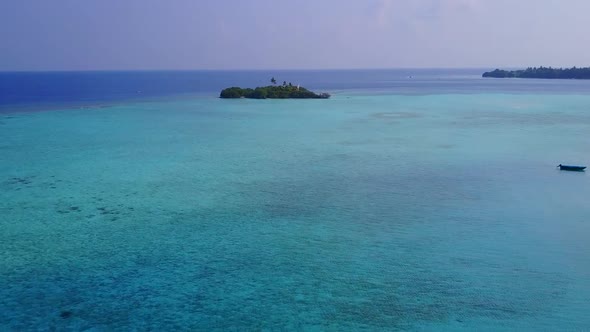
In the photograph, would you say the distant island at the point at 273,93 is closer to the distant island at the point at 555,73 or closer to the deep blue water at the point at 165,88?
the deep blue water at the point at 165,88

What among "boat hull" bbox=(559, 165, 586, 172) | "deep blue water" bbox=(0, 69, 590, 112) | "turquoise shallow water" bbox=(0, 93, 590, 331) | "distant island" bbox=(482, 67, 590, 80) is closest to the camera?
"turquoise shallow water" bbox=(0, 93, 590, 331)

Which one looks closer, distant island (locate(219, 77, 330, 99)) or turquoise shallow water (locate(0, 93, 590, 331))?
turquoise shallow water (locate(0, 93, 590, 331))

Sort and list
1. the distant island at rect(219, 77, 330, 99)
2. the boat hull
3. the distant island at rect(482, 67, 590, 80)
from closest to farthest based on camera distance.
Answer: the boat hull < the distant island at rect(219, 77, 330, 99) < the distant island at rect(482, 67, 590, 80)

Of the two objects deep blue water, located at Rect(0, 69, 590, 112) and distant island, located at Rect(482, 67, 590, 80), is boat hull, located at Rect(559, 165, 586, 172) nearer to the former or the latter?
deep blue water, located at Rect(0, 69, 590, 112)

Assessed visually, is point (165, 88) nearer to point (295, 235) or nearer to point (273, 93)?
point (273, 93)

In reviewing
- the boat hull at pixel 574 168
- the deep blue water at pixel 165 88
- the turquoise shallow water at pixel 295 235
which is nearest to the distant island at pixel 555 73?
the deep blue water at pixel 165 88

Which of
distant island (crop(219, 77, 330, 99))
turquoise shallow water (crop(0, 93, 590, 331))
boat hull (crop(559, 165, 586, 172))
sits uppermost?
distant island (crop(219, 77, 330, 99))

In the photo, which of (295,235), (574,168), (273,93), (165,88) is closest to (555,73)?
(273,93)

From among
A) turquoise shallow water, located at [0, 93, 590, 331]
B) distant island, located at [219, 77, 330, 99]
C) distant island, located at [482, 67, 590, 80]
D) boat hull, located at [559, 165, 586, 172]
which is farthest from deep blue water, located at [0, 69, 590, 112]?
boat hull, located at [559, 165, 586, 172]
